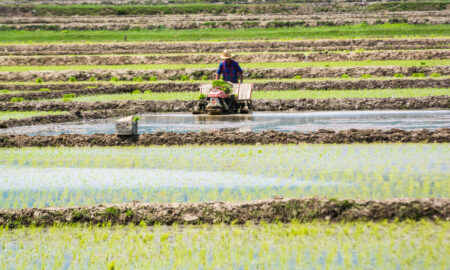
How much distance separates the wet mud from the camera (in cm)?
1374

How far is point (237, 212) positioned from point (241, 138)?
661 centimetres

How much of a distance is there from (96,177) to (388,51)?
31.5 meters

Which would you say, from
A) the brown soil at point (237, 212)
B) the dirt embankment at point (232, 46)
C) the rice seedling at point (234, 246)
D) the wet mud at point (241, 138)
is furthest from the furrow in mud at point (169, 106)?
the dirt embankment at point (232, 46)

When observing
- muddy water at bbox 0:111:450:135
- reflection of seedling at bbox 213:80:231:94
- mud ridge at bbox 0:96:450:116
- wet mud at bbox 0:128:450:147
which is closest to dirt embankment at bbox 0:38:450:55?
mud ridge at bbox 0:96:450:116

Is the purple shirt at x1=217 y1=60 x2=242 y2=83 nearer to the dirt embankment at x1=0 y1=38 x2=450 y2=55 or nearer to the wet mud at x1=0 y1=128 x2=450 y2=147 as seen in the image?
the wet mud at x1=0 y1=128 x2=450 y2=147

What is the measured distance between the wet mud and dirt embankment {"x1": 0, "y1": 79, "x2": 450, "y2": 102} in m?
13.0

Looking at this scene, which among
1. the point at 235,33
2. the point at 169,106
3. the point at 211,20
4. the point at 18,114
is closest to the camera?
the point at 18,114

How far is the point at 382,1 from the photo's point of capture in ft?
269

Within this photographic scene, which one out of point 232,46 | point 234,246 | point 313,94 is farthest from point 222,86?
point 232,46

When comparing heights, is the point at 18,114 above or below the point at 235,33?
below

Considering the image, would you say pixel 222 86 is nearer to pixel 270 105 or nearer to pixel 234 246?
pixel 270 105

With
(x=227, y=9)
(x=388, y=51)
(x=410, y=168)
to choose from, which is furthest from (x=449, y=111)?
(x=227, y=9)

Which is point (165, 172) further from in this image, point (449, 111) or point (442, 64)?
point (442, 64)

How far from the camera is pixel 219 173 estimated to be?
1077cm
